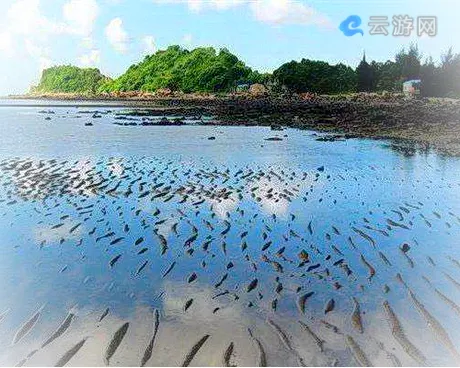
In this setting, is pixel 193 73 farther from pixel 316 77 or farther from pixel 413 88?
pixel 413 88

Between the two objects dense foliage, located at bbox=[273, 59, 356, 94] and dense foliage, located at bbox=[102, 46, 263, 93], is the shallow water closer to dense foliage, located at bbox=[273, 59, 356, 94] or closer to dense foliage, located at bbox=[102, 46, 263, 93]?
dense foliage, located at bbox=[273, 59, 356, 94]

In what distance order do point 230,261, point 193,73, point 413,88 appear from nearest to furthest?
point 230,261 → point 413,88 → point 193,73

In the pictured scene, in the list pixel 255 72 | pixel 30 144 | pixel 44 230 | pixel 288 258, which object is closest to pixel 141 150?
pixel 30 144

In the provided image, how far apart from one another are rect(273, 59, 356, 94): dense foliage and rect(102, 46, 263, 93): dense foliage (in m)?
15.8

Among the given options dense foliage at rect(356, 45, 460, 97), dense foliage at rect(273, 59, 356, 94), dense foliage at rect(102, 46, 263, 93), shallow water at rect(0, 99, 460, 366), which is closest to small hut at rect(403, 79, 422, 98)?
dense foliage at rect(356, 45, 460, 97)

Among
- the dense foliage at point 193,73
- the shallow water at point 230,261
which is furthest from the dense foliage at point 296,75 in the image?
the shallow water at point 230,261

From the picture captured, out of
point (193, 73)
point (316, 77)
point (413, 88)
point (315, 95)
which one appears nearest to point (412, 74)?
point (413, 88)

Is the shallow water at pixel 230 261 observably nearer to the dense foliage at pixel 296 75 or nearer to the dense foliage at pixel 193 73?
the dense foliage at pixel 296 75

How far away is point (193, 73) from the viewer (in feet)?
544

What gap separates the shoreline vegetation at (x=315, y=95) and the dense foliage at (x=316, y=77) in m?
0.24

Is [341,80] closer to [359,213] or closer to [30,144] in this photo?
[30,144]

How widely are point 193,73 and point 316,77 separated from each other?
192 ft

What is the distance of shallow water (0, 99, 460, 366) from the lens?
680 cm

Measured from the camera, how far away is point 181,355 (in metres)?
6.41
